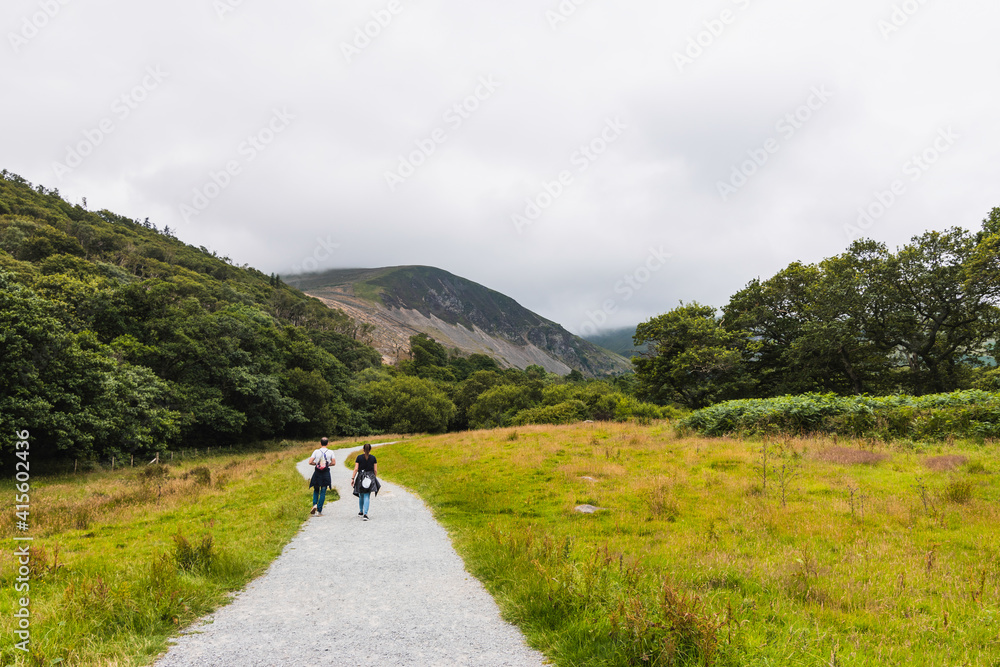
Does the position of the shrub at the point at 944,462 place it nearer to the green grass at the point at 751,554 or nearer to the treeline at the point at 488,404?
the green grass at the point at 751,554

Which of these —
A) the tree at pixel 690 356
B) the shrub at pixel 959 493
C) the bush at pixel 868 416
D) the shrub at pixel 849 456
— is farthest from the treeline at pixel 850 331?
the shrub at pixel 959 493

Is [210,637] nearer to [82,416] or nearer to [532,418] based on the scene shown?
[82,416]

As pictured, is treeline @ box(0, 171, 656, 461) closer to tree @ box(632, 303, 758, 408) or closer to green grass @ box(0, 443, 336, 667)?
tree @ box(632, 303, 758, 408)

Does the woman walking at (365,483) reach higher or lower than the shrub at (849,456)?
higher

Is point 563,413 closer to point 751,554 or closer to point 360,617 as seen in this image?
point 751,554

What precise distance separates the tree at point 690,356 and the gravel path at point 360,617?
38.1 metres

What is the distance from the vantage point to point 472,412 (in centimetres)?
8819

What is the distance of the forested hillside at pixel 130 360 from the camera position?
25.2 metres

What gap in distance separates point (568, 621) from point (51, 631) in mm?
5897

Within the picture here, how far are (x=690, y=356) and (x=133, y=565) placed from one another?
41.4 m

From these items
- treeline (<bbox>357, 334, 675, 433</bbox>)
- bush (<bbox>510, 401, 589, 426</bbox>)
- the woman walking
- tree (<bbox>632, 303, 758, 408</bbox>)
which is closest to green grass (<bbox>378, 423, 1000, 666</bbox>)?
the woman walking

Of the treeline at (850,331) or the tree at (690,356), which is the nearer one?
the treeline at (850,331)

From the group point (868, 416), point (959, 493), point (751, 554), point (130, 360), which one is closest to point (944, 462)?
point (959, 493)

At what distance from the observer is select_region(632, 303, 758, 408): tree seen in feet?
134
